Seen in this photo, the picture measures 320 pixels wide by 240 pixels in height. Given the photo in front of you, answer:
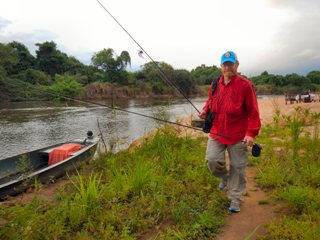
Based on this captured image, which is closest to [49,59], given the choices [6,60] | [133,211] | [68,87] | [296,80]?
[6,60]

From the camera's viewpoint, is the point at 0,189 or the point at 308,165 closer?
the point at 308,165

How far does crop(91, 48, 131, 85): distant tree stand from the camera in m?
65.4

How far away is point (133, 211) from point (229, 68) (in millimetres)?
2154

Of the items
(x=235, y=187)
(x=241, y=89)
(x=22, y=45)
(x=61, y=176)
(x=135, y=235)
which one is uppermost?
(x=22, y=45)

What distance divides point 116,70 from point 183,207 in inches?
2570

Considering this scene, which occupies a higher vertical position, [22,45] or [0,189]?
[22,45]

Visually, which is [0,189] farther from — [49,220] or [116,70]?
[116,70]

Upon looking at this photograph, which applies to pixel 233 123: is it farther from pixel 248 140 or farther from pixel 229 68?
pixel 229 68

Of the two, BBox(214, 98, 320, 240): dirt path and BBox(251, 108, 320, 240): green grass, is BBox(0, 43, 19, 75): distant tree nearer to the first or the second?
→ BBox(251, 108, 320, 240): green grass

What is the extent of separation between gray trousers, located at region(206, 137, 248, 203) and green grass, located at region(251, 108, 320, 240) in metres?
0.57

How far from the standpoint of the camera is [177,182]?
4.59 metres

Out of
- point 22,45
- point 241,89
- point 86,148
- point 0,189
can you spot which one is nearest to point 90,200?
point 241,89

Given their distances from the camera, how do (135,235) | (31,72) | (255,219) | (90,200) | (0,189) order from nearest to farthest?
(135,235), (255,219), (90,200), (0,189), (31,72)

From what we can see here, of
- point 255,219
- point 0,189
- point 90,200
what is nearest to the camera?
point 255,219
